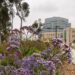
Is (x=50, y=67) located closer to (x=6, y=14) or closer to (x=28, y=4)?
(x=6, y=14)

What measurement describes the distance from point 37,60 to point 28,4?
27.3m

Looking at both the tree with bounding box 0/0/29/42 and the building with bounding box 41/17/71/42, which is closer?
the building with bounding box 41/17/71/42

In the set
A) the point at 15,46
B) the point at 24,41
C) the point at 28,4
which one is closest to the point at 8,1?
the point at 28,4

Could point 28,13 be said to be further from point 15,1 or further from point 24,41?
point 24,41

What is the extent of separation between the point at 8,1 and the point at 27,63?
23812mm

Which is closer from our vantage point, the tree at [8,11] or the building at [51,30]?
the building at [51,30]

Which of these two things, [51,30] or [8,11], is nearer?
[8,11]

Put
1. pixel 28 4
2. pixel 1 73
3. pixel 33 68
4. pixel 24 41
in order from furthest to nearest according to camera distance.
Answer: pixel 28 4
pixel 24 41
pixel 33 68
pixel 1 73

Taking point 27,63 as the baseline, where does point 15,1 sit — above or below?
above

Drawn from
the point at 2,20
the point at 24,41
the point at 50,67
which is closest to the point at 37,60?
the point at 50,67

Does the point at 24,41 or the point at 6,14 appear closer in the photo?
the point at 24,41

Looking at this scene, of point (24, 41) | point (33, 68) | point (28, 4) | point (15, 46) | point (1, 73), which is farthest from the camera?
point (28, 4)

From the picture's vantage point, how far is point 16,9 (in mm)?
29969

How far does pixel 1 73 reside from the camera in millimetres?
4520
